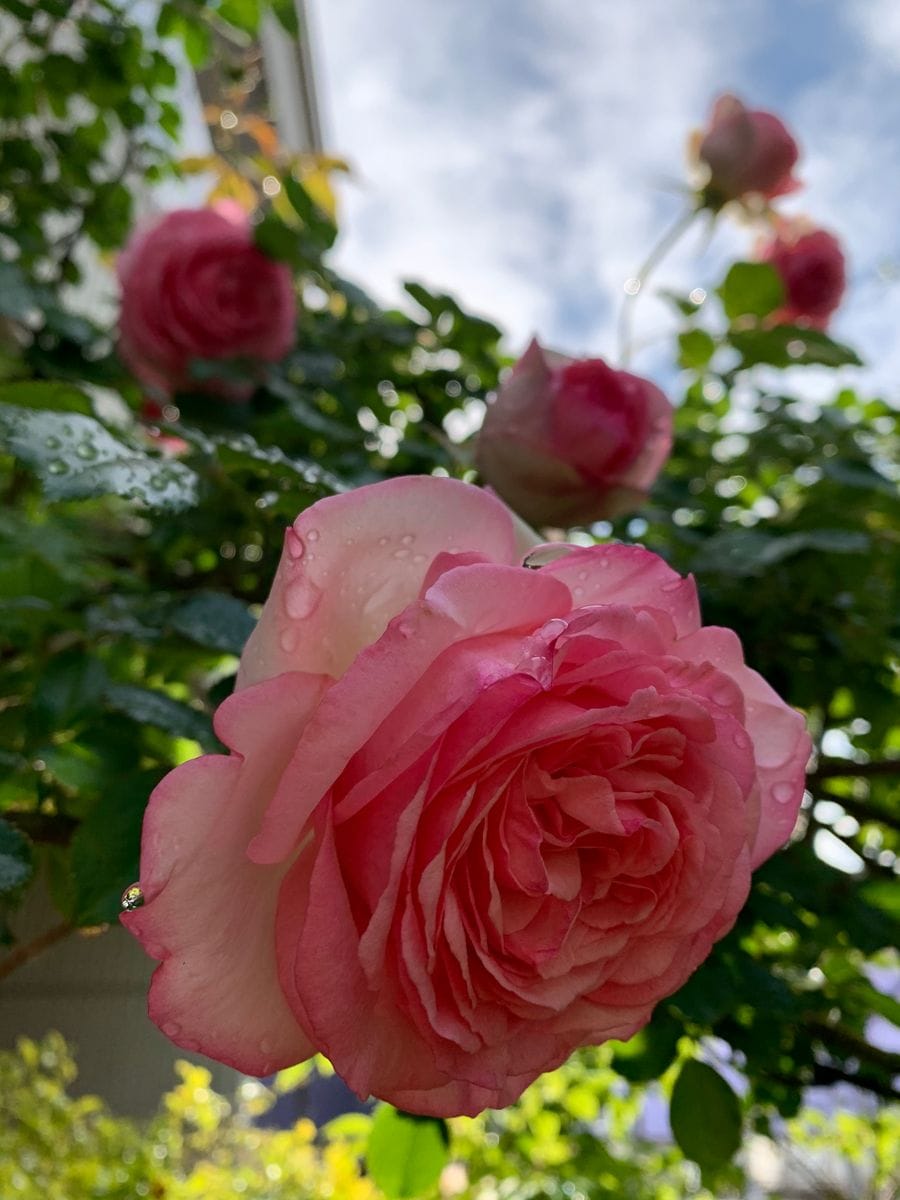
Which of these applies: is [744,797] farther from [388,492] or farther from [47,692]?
[47,692]

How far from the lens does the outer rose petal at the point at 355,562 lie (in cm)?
27

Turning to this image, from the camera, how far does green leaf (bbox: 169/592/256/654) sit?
0.43 m

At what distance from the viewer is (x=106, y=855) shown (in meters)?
0.36

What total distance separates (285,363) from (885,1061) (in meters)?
0.75

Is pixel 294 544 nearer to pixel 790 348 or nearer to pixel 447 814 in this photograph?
pixel 447 814

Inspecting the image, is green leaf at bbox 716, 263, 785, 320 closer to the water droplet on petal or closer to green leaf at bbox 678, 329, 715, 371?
green leaf at bbox 678, 329, 715, 371

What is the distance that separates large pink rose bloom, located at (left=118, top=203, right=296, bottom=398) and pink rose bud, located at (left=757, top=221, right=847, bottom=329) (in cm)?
Answer: 57

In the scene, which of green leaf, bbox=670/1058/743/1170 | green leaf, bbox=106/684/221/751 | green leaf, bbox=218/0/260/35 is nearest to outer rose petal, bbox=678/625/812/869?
green leaf, bbox=106/684/221/751

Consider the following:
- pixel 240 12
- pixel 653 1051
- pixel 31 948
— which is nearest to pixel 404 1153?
pixel 653 1051

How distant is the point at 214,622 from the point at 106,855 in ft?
0.41

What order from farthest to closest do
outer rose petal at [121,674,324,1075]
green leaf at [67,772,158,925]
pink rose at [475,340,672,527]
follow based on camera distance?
pink rose at [475,340,672,527] < green leaf at [67,772,158,925] < outer rose petal at [121,674,324,1075]

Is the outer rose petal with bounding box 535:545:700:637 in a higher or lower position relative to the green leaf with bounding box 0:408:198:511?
lower

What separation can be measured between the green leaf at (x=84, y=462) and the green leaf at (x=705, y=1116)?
0.45 metres

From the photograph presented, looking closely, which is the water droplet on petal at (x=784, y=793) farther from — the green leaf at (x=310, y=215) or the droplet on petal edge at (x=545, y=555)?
the green leaf at (x=310, y=215)
